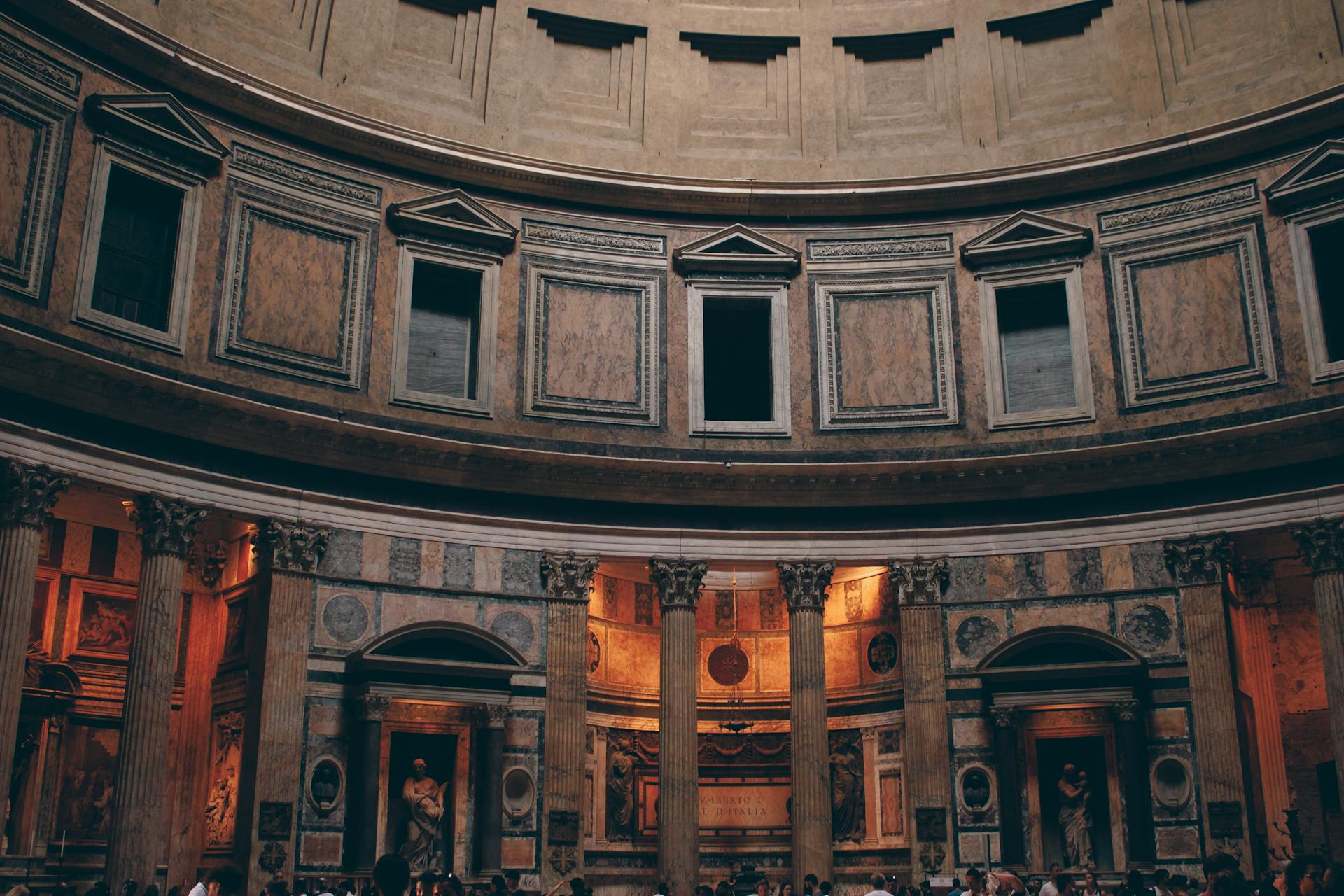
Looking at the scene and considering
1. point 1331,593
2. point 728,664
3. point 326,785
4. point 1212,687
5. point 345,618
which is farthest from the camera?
point 728,664

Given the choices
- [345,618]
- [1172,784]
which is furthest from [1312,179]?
[345,618]

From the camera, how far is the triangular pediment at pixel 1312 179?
23.5 m

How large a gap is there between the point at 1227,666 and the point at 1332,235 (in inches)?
304

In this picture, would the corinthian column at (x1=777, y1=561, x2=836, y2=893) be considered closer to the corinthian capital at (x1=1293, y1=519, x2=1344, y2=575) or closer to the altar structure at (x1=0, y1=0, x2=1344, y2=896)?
the altar structure at (x1=0, y1=0, x2=1344, y2=896)

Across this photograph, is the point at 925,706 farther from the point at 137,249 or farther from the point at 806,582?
the point at 137,249

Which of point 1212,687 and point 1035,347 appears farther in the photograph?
point 1035,347

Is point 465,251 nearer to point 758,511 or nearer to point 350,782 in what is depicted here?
point 758,511

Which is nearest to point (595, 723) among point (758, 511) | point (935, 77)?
point (758, 511)

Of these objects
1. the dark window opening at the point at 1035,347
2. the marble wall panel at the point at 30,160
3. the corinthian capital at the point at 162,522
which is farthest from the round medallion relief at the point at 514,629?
the dark window opening at the point at 1035,347

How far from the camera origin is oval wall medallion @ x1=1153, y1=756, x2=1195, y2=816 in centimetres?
2281

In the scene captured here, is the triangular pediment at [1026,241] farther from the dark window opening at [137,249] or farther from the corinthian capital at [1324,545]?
the dark window opening at [137,249]

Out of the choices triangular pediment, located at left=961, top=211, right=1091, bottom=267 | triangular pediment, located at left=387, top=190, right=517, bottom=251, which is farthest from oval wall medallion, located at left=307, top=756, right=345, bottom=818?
triangular pediment, located at left=961, top=211, right=1091, bottom=267

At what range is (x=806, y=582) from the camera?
83.1 feet

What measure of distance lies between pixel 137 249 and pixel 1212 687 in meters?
19.2
